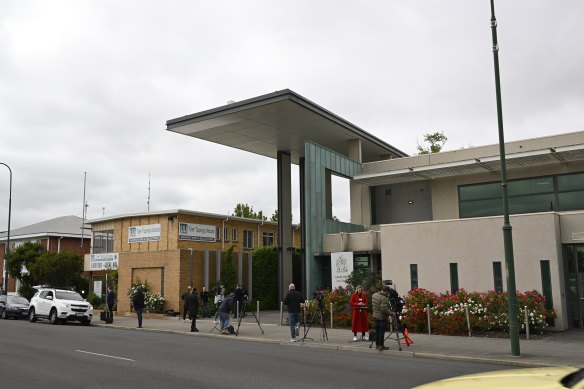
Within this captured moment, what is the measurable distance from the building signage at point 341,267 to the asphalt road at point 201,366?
31.2 feet

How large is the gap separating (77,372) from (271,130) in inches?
817

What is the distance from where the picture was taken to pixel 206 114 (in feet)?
91.6

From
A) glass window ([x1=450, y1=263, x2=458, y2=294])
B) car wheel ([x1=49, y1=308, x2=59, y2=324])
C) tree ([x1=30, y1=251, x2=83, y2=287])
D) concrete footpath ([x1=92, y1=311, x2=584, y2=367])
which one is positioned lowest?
concrete footpath ([x1=92, y1=311, x2=584, y2=367])

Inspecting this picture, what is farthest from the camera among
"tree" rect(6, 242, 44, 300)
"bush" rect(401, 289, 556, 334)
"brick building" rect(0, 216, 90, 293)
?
"brick building" rect(0, 216, 90, 293)

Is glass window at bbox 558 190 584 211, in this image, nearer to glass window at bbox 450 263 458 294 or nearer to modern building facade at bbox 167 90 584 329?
modern building facade at bbox 167 90 584 329

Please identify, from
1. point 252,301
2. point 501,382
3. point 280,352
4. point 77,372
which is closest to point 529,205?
point 280,352

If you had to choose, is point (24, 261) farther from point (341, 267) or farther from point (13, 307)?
point (341, 267)

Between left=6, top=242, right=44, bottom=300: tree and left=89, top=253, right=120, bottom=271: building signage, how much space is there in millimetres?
5710

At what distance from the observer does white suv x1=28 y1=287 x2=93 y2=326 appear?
26297 millimetres

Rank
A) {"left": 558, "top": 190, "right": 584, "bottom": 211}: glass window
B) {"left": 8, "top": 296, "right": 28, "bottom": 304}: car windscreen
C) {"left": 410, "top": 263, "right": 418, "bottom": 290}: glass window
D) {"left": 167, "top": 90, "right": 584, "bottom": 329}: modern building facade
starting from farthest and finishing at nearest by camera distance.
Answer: {"left": 8, "top": 296, "right": 28, "bottom": 304}: car windscreen < {"left": 558, "top": 190, "right": 584, "bottom": 211}: glass window < {"left": 410, "top": 263, "right": 418, "bottom": 290}: glass window < {"left": 167, "top": 90, "right": 584, "bottom": 329}: modern building facade

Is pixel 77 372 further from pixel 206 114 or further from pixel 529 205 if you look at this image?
pixel 529 205

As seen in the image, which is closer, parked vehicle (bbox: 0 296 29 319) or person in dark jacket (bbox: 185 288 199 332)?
person in dark jacket (bbox: 185 288 199 332)

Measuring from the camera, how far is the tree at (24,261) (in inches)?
1661

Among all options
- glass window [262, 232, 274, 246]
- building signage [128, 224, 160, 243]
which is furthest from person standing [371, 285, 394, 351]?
glass window [262, 232, 274, 246]
